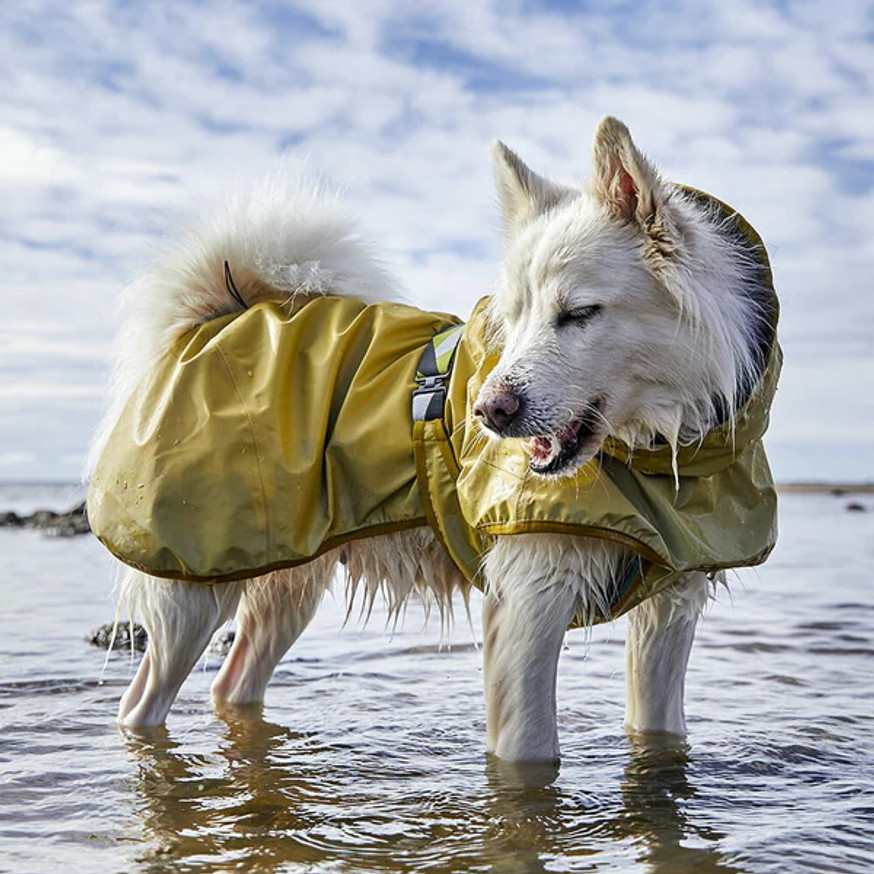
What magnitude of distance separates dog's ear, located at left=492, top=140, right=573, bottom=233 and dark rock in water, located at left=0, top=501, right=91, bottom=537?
11.9 m

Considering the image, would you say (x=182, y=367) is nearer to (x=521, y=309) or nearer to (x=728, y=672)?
(x=521, y=309)

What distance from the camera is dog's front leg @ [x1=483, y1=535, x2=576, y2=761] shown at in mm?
3738

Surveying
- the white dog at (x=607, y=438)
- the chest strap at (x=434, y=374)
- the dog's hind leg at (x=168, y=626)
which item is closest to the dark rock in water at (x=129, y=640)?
the dog's hind leg at (x=168, y=626)

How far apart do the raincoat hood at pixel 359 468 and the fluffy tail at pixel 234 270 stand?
0.75ft

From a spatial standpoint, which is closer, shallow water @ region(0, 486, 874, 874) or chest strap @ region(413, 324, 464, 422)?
shallow water @ region(0, 486, 874, 874)

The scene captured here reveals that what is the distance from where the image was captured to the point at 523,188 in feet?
12.8

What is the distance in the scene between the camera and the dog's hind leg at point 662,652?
13.6 ft

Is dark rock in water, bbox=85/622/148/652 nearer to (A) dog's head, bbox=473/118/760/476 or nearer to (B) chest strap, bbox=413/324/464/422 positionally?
(B) chest strap, bbox=413/324/464/422

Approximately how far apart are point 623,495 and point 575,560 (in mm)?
281

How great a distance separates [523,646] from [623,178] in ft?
5.07

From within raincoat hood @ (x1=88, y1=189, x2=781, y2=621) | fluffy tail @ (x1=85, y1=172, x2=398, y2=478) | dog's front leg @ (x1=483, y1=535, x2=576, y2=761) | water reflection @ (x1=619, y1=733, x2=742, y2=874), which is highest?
fluffy tail @ (x1=85, y1=172, x2=398, y2=478)

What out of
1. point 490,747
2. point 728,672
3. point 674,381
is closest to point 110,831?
point 490,747

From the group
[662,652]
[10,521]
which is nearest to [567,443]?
[662,652]

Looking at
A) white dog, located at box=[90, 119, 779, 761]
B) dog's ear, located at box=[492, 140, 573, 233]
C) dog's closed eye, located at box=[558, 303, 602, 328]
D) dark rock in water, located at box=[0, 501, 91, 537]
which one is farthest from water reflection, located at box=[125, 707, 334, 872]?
dark rock in water, located at box=[0, 501, 91, 537]
